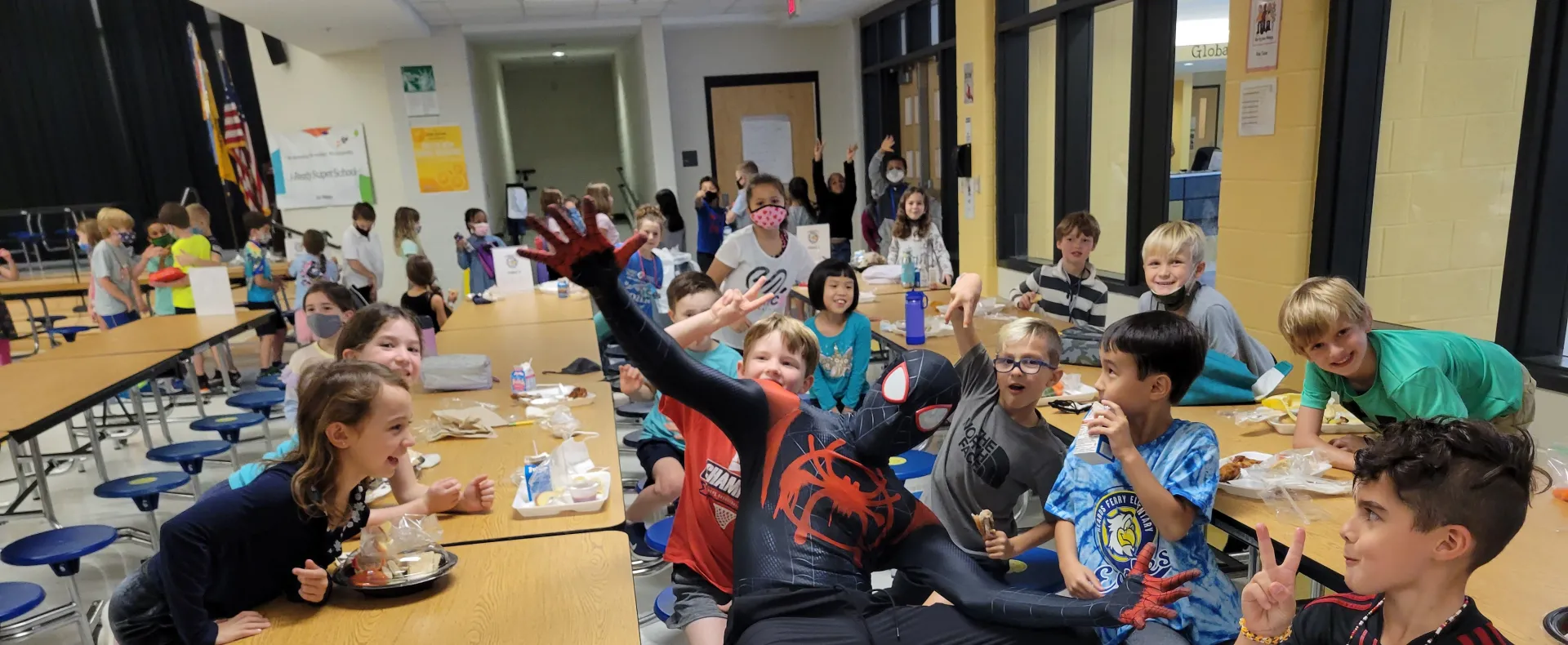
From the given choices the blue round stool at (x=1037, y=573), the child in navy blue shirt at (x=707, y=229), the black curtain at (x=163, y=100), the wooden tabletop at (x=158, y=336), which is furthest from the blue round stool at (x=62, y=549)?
the black curtain at (x=163, y=100)

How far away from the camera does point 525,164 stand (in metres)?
15.0

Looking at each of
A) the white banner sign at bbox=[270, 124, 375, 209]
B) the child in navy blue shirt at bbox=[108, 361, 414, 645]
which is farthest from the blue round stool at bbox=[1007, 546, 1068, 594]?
the white banner sign at bbox=[270, 124, 375, 209]

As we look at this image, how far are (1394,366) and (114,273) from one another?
24.8ft

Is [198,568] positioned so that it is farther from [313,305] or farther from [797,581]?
[313,305]

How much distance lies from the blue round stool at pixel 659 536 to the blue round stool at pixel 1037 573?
928mm


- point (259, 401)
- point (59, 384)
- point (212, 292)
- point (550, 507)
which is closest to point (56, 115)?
point (212, 292)

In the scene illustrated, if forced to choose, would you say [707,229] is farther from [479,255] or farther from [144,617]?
[144,617]

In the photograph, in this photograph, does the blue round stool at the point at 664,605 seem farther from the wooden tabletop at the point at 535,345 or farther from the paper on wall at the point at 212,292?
the paper on wall at the point at 212,292

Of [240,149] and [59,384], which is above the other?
[240,149]

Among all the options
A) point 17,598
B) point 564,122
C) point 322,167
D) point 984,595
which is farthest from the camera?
point 564,122

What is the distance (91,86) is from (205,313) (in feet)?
26.6

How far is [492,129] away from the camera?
1079cm

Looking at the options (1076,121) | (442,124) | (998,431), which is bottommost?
(998,431)

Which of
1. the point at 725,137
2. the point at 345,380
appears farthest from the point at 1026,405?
the point at 725,137
